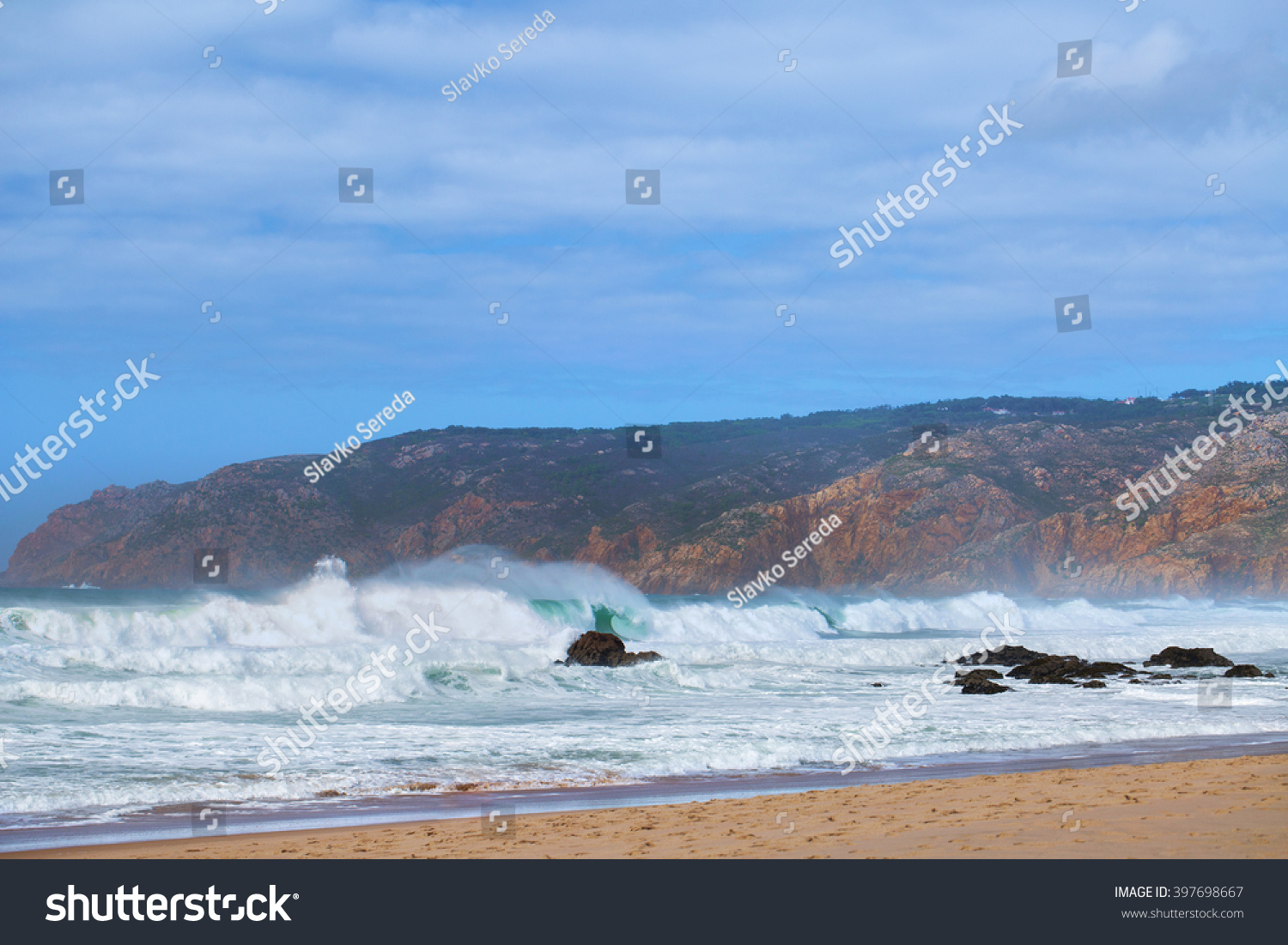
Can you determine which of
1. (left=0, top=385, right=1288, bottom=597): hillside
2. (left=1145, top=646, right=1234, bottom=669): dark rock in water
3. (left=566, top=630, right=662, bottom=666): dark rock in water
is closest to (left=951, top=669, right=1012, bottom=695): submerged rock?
(left=1145, top=646, right=1234, bottom=669): dark rock in water

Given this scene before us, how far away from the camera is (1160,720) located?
632 inches

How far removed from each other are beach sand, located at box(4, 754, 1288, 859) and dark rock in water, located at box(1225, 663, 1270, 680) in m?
14.6

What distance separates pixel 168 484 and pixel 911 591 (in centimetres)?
7439

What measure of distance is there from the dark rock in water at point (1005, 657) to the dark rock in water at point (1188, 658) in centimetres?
302

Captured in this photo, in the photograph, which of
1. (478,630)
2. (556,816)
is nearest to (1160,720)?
(556,816)

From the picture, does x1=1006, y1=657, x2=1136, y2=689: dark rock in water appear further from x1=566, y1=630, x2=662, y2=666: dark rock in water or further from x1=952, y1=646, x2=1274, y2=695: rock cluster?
x1=566, y1=630, x2=662, y2=666: dark rock in water

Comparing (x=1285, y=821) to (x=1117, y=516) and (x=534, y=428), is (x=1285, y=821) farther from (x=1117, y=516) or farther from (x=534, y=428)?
(x=534, y=428)

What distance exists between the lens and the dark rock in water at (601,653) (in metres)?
26.3

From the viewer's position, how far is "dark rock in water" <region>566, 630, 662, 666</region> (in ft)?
86.3

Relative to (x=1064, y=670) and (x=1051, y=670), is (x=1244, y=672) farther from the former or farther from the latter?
(x=1051, y=670)

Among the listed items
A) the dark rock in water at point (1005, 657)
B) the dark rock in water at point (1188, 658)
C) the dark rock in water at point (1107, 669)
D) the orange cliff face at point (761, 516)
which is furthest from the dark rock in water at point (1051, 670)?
the orange cliff face at point (761, 516)

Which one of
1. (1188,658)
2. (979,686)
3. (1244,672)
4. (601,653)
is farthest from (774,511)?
(979,686)

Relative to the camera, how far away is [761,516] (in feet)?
283

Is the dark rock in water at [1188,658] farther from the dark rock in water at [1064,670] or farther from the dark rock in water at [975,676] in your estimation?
the dark rock in water at [975,676]
